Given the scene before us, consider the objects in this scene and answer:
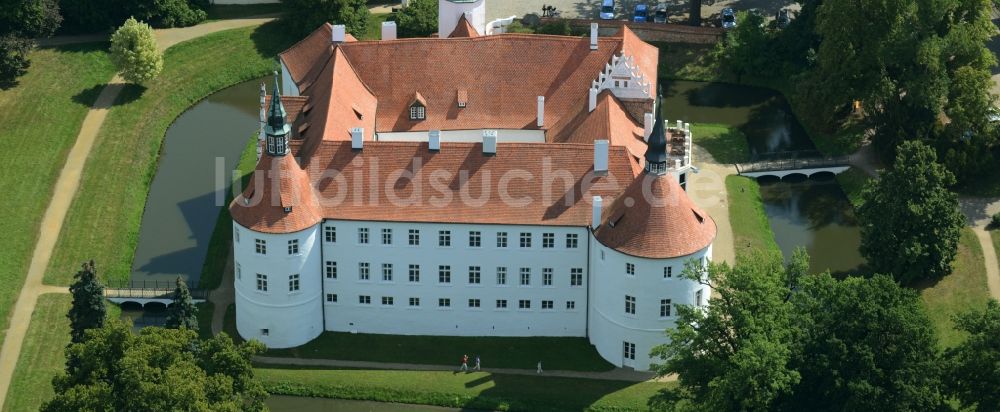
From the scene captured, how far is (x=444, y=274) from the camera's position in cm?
11344

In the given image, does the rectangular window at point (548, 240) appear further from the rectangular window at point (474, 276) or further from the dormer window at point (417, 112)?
the dormer window at point (417, 112)

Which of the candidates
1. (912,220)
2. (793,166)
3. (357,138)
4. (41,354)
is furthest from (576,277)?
(41,354)

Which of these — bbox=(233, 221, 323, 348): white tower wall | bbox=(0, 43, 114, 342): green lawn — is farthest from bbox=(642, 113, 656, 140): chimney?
bbox=(0, 43, 114, 342): green lawn

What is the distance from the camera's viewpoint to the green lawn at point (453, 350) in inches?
4417

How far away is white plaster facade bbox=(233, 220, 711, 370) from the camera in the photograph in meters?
111

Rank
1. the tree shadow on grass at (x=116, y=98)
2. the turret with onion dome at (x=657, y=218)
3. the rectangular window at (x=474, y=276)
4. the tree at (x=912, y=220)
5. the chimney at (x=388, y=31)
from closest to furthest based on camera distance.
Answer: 1. the turret with onion dome at (x=657, y=218)
2. the rectangular window at (x=474, y=276)
3. the tree at (x=912, y=220)
4. the chimney at (x=388, y=31)
5. the tree shadow on grass at (x=116, y=98)

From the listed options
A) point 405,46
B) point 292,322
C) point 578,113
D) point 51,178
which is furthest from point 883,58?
point 51,178

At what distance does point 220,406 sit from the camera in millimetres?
96625

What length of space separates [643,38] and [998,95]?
3355 centimetres

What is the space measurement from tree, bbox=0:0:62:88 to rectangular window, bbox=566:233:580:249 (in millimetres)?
54064

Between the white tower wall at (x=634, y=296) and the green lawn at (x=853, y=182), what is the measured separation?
25.7m

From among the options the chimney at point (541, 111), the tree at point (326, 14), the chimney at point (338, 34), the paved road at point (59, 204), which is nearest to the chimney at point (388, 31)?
the chimney at point (338, 34)

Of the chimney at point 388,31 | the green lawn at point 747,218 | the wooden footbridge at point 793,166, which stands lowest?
the green lawn at point 747,218

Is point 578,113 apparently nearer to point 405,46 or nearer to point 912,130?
point 405,46
